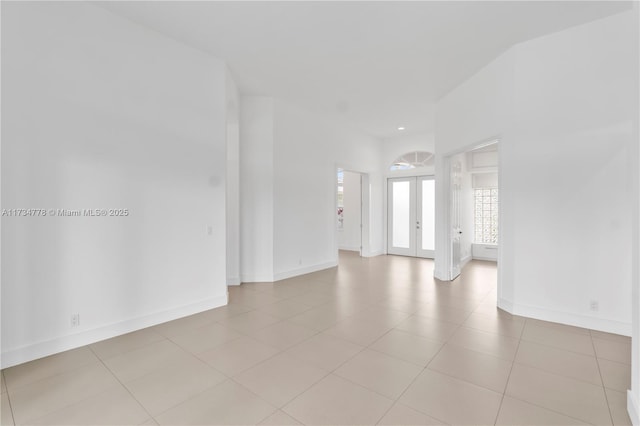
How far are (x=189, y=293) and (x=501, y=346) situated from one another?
3.65m

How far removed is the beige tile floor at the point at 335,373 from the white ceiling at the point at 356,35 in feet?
11.4

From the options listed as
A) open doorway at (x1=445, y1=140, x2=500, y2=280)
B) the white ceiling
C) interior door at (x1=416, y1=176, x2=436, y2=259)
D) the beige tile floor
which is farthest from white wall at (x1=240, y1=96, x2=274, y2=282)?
interior door at (x1=416, y1=176, x2=436, y2=259)

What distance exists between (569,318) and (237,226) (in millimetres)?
4912

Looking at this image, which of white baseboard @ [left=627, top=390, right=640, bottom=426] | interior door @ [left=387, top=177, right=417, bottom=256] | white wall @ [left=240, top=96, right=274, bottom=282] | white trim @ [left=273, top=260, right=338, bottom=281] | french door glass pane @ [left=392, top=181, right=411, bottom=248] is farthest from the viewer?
french door glass pane @ [left=392, top=181, right=411, bottom=248]

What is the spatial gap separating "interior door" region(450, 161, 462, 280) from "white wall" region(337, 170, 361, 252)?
321 centimetres

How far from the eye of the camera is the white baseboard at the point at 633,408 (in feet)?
5.88

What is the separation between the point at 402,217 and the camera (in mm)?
8547

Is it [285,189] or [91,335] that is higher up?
[285,189]

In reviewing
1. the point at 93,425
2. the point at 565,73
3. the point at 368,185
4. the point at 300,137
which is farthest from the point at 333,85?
the point at 93,425

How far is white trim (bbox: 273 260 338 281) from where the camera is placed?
18.5ft

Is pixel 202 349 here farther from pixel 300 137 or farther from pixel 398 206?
pixel 398 206

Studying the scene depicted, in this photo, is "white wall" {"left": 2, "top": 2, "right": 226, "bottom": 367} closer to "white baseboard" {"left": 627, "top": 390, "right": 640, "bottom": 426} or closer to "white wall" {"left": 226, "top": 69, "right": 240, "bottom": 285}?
"white wall" {"left": 226, "top": 69, "right": 240, "bottom": 285}

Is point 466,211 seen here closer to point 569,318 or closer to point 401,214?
point 401,214

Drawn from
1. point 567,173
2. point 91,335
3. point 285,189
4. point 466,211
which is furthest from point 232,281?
point 466,211
